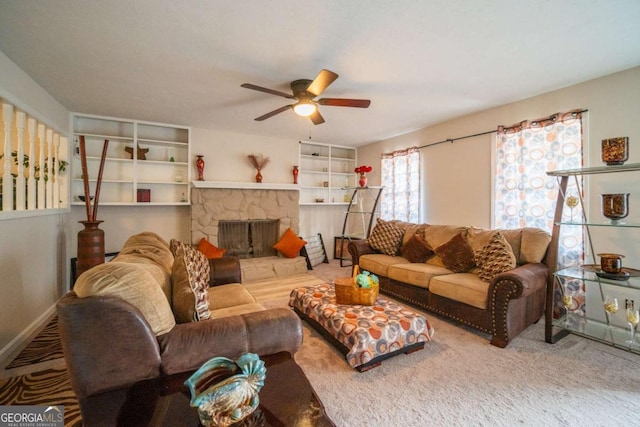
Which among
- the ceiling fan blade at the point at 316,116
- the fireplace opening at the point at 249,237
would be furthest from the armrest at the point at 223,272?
the fireplace opening at the point at 249,237

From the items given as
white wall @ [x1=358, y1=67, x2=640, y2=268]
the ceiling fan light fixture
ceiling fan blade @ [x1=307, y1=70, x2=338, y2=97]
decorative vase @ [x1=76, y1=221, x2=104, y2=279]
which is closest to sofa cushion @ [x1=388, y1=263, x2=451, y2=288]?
white wall @ [x1=358, y1=67, x2=640, y2=268]

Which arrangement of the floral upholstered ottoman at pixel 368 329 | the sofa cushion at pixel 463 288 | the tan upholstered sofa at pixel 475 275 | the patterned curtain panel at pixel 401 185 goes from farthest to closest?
the patterned curtain panel at pixel 401 185
the sofa cushion at pixel 463 288
the tan upholstered sofa at pixel 475 275
the floral upholstered ottoman at pixel 368 329

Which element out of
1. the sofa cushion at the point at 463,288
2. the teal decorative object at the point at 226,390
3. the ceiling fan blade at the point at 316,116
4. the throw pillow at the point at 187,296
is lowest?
the sofa cushion at the point at 463,288

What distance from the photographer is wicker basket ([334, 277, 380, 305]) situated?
8.18ft

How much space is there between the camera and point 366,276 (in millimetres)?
2557

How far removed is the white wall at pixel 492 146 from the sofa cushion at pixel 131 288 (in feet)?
12.8

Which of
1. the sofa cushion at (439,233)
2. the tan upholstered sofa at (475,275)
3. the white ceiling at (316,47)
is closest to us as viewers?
the white ceiling at (316,47)

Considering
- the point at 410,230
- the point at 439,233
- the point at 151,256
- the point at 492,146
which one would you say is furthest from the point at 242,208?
the point at 492,146

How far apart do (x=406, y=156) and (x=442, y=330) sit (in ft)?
10.2

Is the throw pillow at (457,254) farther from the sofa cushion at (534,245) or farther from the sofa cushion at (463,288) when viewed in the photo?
the sofa cushion at (534,245)

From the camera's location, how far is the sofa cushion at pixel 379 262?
3.75 m

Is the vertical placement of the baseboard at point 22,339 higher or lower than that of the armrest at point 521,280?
lower

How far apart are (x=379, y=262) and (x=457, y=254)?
1.02 m

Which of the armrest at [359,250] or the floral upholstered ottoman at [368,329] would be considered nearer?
the floral upholstered ottoman at [368,329]
